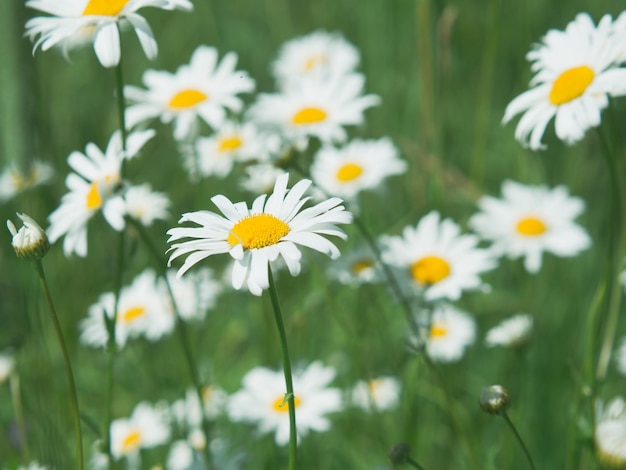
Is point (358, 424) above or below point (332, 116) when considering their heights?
below

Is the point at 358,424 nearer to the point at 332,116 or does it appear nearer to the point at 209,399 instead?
the point at 209,399

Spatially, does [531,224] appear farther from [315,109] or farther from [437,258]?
[315,109]

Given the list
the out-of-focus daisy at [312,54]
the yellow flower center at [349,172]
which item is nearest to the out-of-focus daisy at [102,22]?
the yellow flower center at [349,172]

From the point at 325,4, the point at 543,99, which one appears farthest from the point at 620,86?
the point at 325,4

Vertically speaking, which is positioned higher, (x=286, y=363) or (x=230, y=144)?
(x=230, y=144)

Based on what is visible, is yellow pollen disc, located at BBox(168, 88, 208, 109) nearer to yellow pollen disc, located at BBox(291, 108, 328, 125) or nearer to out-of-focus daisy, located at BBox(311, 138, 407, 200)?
yellow pollen disc, located at BBox(291, 108, 328, 125)

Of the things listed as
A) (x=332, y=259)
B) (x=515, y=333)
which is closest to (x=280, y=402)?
(x=332, y=259)

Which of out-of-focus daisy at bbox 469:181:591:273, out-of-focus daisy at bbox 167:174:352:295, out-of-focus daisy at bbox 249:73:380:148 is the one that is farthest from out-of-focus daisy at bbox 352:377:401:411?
out-of-focus daisy at bbox 167:174:352:295

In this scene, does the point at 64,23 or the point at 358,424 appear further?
the point at 358,424
